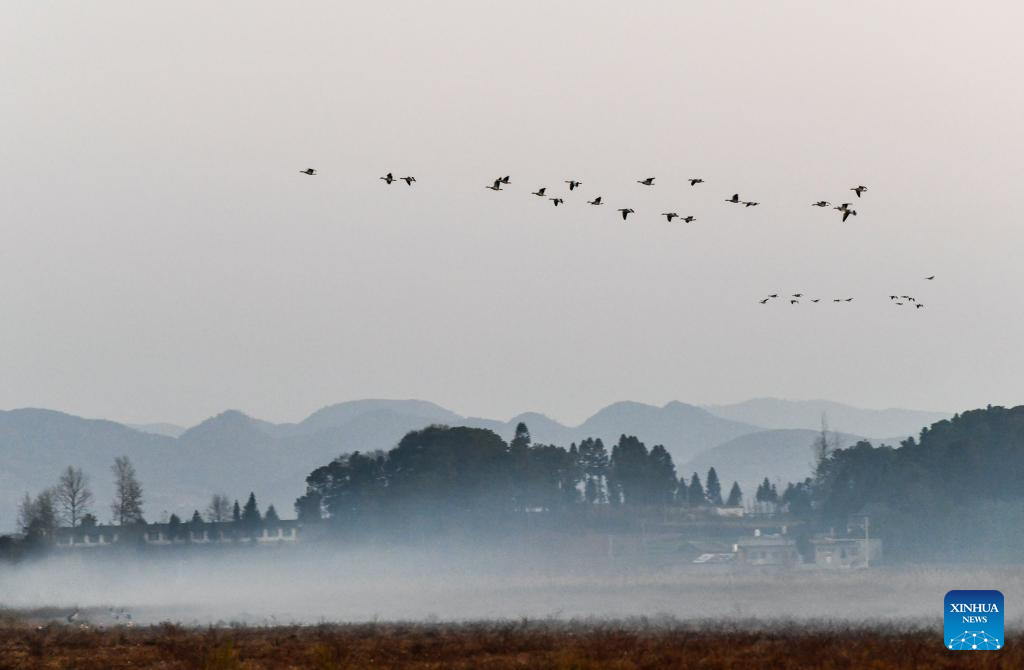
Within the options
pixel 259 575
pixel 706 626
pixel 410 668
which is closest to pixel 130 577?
pixel 259 575

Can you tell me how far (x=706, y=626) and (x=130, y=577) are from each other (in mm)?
102701

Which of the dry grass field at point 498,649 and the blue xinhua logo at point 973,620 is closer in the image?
the blue xinhua logo at point 973,620

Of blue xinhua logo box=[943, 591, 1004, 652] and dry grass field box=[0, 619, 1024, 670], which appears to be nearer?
blue xinhua logo box=[943, 591, 1004, 652]

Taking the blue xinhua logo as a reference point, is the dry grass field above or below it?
below

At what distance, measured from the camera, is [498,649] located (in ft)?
236

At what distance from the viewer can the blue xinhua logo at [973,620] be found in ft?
185

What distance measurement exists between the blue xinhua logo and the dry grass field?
108 centimetres

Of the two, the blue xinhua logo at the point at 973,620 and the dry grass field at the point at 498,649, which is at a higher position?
the blue xinhua logo at the point at 973,620

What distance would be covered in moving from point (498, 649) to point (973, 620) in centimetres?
2163

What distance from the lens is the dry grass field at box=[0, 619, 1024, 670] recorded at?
66.2 meters

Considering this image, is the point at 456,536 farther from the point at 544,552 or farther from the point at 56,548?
the point at 56,548

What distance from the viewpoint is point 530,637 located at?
76.8 m

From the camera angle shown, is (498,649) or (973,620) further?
(498,649)

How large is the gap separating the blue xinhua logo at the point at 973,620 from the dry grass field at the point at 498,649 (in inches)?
42.3
